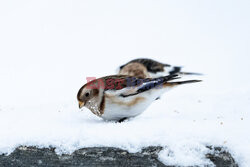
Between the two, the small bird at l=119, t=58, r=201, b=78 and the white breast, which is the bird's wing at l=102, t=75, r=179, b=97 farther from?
the small bird at l=119, t=58, r=201, b=78

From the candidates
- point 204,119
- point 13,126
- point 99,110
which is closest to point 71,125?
point 99,110

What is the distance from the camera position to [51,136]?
13.9 ft

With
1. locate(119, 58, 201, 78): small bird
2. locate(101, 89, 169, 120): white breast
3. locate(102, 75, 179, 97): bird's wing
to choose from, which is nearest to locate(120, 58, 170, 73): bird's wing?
locate(119, 58, 201, 78): small bird

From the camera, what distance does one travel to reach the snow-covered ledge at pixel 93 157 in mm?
3865

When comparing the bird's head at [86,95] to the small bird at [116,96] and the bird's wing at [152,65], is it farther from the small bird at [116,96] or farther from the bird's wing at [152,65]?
the bird's wing at [152,65]

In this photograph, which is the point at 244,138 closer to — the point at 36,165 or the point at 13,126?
the point at 36,165

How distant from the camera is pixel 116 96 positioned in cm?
467

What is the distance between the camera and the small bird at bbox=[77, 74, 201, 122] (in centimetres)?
468

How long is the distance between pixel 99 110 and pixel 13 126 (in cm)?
103

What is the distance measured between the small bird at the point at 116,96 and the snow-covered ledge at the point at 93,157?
2.60 ft

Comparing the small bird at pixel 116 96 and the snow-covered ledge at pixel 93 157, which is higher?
the small bird at pixel 116 96

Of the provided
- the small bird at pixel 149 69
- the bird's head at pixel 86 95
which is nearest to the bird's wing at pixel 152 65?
the small bird at pixel 149 69

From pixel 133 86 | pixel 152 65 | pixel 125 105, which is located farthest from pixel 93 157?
pixel 152 65

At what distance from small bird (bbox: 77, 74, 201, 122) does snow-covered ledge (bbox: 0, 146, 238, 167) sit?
0.79 metres
